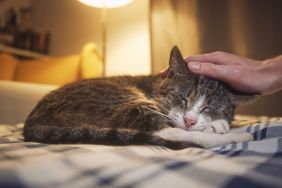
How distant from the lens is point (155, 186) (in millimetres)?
433

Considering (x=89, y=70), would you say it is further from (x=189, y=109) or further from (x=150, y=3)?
(x=189, y=109)

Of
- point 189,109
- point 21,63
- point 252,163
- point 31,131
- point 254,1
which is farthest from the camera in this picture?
point 21,63

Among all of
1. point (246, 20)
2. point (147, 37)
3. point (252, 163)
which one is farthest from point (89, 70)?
point (252, 163)

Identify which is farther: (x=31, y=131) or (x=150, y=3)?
(x=150, y=3)

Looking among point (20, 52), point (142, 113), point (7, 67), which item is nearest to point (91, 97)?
point (142, 113)

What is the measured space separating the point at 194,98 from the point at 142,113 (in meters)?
0.20

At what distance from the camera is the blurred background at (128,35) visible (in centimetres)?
181

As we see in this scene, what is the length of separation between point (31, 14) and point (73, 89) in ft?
9.86

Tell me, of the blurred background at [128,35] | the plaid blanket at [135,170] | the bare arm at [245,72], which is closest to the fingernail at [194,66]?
→ the bare arm at [245,72]

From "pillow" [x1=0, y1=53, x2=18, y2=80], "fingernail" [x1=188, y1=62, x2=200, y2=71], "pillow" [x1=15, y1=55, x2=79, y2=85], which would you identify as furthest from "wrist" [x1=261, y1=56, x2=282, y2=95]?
"pillow" [x1=0, y1=53, x2=18, y2=80]

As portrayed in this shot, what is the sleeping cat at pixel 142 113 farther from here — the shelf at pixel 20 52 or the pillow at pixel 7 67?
the shelf at pixel 20 52

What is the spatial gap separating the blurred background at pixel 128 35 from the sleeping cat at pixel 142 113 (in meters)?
0.77

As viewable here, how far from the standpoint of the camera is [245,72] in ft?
3.22

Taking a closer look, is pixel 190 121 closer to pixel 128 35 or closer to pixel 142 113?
pixel 142 113
